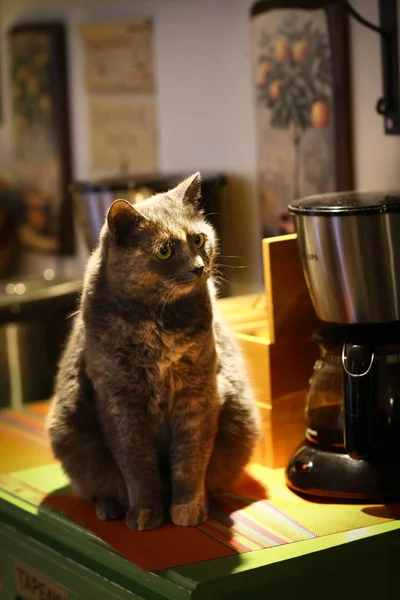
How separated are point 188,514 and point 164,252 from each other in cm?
38

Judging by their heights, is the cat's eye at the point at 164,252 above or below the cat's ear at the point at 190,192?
below

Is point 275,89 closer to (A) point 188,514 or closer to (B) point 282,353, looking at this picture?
(B) point 282,353

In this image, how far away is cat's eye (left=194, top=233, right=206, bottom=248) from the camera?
1361mm

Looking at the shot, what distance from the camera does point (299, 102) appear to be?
209cm

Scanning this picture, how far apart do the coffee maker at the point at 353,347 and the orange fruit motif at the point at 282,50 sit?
66 cm

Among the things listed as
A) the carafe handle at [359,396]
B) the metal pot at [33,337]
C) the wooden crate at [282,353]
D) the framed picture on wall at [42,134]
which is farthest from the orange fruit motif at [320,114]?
the framed picture on wall at [42,134]

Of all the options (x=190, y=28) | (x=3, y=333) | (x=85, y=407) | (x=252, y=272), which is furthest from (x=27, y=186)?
(x=85, y=407)

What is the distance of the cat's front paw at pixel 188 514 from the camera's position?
1.42 metres

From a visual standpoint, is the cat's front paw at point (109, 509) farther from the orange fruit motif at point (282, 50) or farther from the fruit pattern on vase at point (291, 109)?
the orange fruit motif at point (282, 50)

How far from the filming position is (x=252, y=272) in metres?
2.29

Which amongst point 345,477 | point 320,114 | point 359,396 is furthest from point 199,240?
point 320,114

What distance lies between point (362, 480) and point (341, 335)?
218 mm

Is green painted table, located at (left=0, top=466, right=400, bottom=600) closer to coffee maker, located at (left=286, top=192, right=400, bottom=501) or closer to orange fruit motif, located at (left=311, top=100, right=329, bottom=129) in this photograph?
coffee maker, located at (left=286, top=192, right=400, bottom=501)

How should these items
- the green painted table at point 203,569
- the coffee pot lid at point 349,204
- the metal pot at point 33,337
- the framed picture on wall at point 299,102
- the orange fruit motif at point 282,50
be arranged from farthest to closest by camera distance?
the metal pot at point 33,337 → the orange fruit motif at point 282,50 → the framed picture on wall at point 299,102 → the coffee pot lid at point 349,204 → the green painted table at point 203,569
